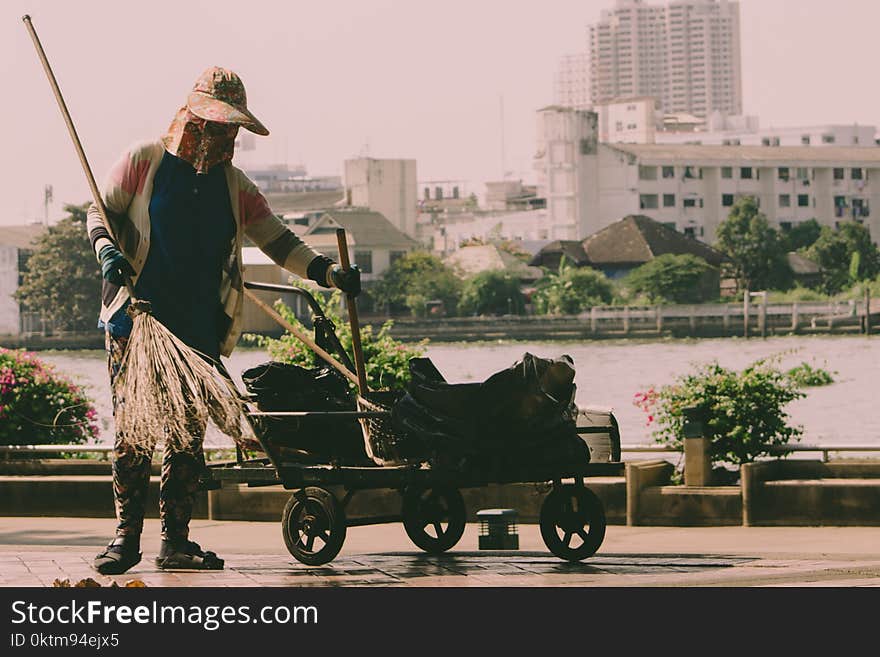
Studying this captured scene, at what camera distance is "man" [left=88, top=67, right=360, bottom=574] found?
24.7ft

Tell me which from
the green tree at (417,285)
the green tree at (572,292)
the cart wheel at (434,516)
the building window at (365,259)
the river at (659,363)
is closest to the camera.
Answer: the cart wheel at (434,516)

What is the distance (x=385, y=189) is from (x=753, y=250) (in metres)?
35.1

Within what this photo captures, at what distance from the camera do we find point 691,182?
130750 millimetres

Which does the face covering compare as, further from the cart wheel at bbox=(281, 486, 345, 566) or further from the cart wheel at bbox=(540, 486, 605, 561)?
the cart wheel at bbox=(540, 486, 605, 561)

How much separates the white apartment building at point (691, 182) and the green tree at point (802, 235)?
15.8ft

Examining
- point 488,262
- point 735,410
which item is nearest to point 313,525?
point 735,410

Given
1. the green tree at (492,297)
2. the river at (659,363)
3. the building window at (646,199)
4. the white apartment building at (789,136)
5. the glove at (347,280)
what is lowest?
the river at (659,363)

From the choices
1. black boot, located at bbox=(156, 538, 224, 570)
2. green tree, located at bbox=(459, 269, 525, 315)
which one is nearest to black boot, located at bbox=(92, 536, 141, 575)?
black boot, located at bbox=(156, 538, 224, 570)

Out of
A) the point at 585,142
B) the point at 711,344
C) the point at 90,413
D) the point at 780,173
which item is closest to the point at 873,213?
the point at 780,173

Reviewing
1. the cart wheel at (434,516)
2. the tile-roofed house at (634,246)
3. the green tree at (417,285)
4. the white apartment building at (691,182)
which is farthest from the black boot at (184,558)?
the white apartment building at (691,182)

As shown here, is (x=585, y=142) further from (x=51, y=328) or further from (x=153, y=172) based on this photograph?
(x=153, y=172)

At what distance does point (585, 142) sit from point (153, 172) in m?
131

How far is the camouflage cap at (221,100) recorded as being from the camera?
7438 millimetres

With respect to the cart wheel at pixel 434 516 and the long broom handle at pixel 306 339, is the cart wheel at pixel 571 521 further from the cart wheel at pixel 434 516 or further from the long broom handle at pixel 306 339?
the long broom handle at pixel 306 339
